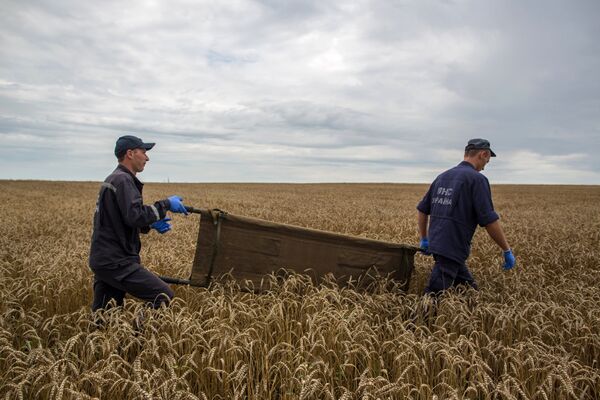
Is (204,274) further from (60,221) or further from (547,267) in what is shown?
(60,221)

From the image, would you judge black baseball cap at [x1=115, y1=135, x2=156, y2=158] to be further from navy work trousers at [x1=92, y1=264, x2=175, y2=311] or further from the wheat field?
the wheat field

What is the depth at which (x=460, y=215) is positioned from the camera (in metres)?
5.15

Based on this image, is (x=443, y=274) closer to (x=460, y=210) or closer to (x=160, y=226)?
(x=460, y=210)

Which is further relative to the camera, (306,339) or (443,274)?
(443,274)

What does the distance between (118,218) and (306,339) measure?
2.18 m

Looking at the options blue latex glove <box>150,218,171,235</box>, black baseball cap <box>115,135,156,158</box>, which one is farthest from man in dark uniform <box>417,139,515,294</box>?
black baseball cap <box>115,135,156,158</box>

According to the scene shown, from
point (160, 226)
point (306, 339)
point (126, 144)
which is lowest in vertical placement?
point (306, 339)

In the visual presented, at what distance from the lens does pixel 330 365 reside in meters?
3.62

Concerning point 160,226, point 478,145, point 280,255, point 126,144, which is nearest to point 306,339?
point 280,255

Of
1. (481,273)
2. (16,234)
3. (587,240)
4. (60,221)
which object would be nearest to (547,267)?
(481,273)

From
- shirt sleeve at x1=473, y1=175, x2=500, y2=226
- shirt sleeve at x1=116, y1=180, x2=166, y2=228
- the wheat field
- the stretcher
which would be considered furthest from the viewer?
shirt sleeve at x1=473, y1=175, x2=500, y2=226

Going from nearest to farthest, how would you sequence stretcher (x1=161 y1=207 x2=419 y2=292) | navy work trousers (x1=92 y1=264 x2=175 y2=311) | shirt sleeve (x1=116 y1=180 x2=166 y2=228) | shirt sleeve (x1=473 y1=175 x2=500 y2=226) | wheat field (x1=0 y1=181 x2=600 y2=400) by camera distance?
wheat field (x1=0 y1=181 x2=600 y2=400), shirt sleeve (x1=116 y1=180 x2=166 y2=228), navy work trousers (x1=92 y1=264 x2=175 y2=311), stretcher (x1=161 y1=207 x2=419 y2=292), shirt sleeve (x1=473 y1=175 x2=500 y2=226)

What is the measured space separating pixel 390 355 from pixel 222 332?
1548 mm

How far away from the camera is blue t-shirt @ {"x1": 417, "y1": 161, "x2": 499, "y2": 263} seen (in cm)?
502
